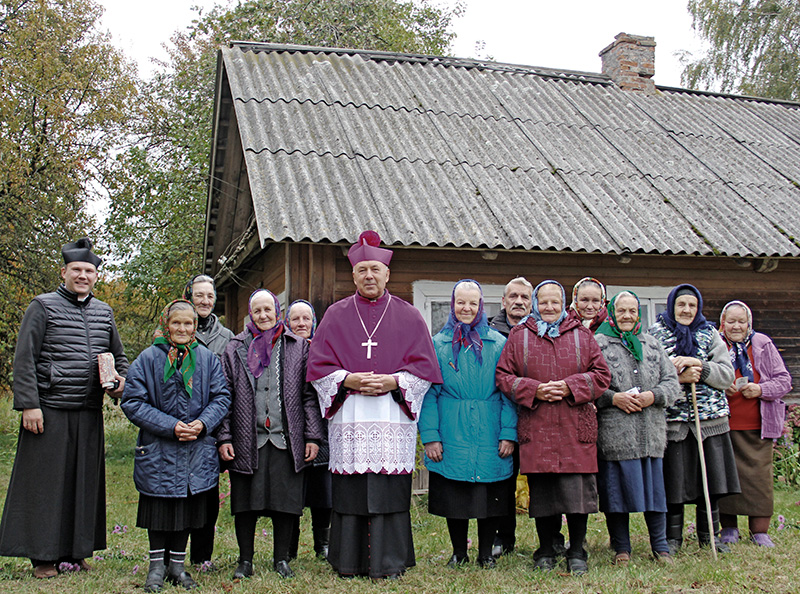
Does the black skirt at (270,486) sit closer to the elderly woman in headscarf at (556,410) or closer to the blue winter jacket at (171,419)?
Answer: the blue winter jacket at (171,419)

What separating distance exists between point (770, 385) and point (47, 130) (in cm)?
1452

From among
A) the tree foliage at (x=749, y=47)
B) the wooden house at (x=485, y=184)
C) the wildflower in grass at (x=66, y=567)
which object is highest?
the tree foliage at (x=749, y=47)

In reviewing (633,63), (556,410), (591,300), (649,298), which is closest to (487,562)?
(556,410)

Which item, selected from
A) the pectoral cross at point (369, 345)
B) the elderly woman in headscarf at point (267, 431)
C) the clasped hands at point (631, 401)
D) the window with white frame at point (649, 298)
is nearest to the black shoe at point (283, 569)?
the elderly woman in headscarf at point (267, 431)

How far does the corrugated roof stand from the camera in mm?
7387

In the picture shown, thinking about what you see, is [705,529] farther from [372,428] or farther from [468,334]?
[372,428]

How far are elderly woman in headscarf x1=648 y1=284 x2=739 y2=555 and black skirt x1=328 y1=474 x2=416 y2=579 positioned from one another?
1700mm

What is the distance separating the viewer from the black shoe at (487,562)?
4.42 meters

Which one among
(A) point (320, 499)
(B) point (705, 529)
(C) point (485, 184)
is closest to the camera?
(A) point (320, 499)

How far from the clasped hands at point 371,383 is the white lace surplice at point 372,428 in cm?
4

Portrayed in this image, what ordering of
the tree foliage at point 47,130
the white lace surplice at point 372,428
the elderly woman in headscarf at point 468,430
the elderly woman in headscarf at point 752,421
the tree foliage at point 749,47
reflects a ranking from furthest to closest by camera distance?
the tree foliage at point 749,47, the tree foliage at point 47,130, the elderly woman in headscarf at point 752,421, the elderly woman in headscarf at point 468,430, the white lace surplice at point 372,428

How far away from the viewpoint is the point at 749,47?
19031 mm

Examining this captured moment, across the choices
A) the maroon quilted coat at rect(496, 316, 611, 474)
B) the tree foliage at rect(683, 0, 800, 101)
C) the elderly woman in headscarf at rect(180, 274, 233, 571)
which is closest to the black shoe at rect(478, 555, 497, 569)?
the maroon quilted coat at rect(496, 316, 611, 474)

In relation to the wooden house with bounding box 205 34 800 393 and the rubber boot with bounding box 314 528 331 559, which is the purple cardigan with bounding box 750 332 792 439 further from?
the rubber boot with bounding box 314 528 331 559
